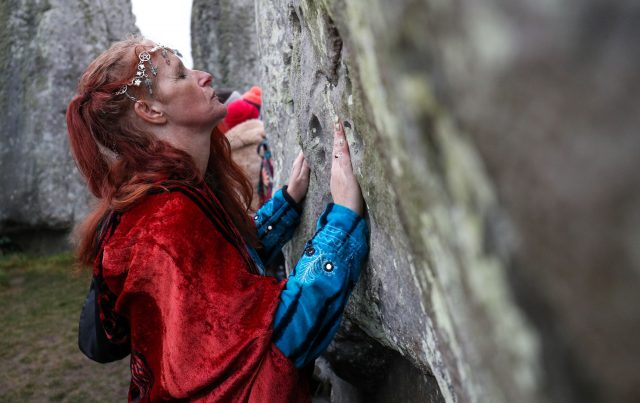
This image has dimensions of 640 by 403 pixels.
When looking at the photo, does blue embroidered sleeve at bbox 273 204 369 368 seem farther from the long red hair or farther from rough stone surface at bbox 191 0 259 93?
rough stone surface at bbox 191 0 259 93

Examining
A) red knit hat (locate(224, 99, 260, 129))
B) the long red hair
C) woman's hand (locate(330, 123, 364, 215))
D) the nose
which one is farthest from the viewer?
red knit hat (locate(224, 99, 260, 129))

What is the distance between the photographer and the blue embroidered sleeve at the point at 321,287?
1.36 metres

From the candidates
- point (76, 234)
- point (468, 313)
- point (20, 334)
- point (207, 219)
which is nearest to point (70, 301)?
point (20, 334)

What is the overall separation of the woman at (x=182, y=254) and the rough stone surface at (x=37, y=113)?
487 cm

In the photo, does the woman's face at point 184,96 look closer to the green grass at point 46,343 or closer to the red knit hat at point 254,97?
the green grass at point 46,343

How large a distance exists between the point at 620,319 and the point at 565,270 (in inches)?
2.1

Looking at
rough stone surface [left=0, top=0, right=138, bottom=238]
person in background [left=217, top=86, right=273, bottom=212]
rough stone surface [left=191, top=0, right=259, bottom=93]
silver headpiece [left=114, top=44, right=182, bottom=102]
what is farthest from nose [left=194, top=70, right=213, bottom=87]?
rough stone surface [left=191, top=0, right=259, bottom=93]

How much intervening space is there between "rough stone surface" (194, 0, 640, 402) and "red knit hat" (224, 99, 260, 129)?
3185mm

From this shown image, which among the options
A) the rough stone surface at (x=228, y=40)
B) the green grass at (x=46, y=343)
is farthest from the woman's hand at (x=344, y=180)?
the rough stone surface at (x=228, y=40)

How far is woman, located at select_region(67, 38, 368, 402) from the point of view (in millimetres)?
1327

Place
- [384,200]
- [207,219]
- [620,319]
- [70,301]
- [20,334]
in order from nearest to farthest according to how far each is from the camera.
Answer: [620,319] → [384,200] → [207,219] → [20,334] → [70,301]

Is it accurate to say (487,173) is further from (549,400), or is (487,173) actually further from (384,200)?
(384,200)

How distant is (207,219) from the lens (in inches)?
58.2

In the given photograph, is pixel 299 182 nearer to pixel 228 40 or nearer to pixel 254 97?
pixel 254 97
